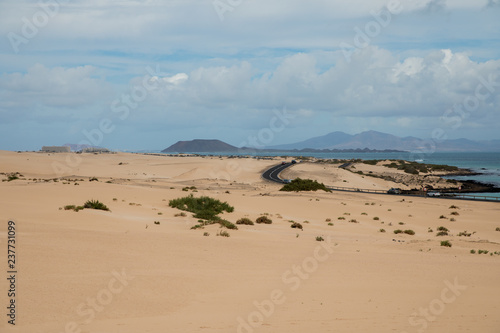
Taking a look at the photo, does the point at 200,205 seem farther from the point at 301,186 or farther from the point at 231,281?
the point at 301,186

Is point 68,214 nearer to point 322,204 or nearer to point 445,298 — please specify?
point 445,298

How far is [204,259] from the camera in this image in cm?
1302

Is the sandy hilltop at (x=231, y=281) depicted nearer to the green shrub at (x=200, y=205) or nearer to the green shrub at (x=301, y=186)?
the green shrub at (x=200, y=205)

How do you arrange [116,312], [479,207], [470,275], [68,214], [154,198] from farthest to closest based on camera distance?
[479,207] → [154,198] → [68,214] → [470,275] → [116,312]

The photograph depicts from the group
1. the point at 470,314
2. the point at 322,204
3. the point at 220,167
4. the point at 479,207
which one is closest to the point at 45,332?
the point at 470,314

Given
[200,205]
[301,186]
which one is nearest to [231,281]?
[200,205]

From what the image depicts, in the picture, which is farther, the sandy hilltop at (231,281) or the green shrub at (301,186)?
the green shrub at (301,186)

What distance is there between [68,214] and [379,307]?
53.2ft

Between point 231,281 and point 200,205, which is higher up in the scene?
point 200,205

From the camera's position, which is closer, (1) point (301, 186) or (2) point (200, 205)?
(2) point (200, 205)

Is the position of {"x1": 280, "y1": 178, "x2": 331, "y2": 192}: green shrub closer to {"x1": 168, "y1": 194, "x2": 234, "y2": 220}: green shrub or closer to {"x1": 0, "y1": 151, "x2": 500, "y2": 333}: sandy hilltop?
{"x1": 168, "y1": 194, "x2": 234, "y2": 220}: green shrub

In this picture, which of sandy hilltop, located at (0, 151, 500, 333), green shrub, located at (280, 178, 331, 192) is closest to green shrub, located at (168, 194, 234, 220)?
sandy hilltop, located at (0, 151, 500, 333)

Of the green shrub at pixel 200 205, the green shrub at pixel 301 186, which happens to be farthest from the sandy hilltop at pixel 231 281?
the green shrub at pixel 301 186

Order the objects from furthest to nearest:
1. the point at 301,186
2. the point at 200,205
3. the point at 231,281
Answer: the point at 301,186 → the point at 200,205 → the point at 231,281
